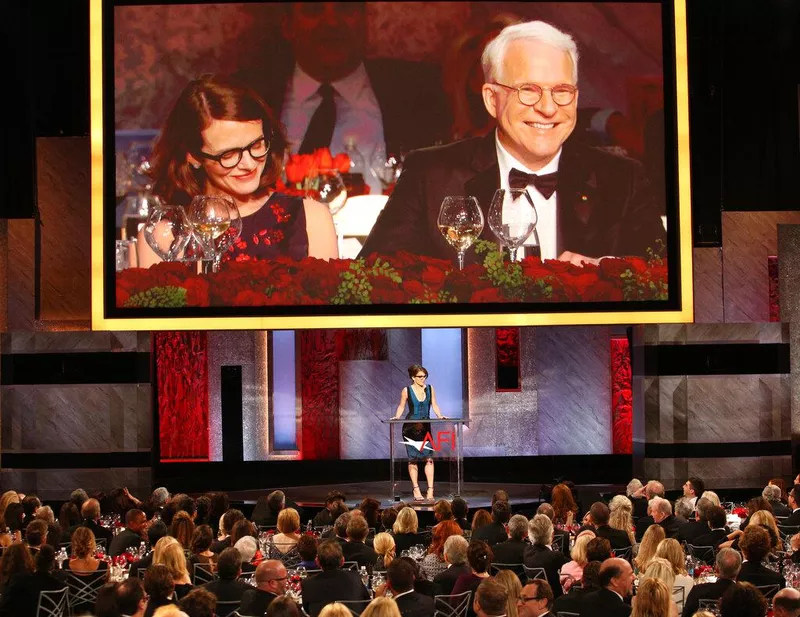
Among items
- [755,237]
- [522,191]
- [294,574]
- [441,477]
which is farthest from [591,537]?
[755,237]

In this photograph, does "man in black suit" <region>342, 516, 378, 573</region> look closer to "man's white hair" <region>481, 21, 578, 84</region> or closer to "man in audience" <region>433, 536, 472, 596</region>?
"man in audience" <region>433, 536, 472, 596</region>

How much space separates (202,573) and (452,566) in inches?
59.9

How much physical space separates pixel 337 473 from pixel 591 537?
30.9 ft

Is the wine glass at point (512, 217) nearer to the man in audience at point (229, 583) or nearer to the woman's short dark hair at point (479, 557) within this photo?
the woman's short dark hair at point (479, 557)

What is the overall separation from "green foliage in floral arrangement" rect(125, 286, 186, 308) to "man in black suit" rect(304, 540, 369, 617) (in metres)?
7.22

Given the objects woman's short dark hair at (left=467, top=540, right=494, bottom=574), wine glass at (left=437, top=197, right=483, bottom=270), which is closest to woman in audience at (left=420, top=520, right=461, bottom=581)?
woman's short dark hair at (left=467, top=540, right=494, bottom=574)

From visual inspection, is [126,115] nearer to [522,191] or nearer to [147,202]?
[147,202]

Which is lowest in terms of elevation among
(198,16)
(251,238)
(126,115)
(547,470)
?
(547,470)

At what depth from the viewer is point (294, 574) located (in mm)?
7371

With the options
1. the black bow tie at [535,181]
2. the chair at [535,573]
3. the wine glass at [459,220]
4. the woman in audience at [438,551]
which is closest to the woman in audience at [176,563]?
the woman in audience at [438,551]

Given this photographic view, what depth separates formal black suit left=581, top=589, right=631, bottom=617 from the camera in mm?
5703

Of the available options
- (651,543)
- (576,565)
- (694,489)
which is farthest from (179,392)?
(651,543)

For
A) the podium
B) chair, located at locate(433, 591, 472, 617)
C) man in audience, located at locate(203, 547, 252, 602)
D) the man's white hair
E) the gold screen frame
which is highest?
the man's white hair

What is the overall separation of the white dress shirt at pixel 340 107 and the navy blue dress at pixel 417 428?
10.0 ft
